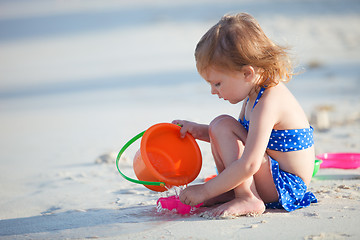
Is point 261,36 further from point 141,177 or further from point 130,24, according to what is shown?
point 130,24

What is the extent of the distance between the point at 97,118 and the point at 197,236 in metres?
3.77

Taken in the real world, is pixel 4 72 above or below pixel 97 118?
above

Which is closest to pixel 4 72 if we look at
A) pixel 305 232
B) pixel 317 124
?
pixel 317 124

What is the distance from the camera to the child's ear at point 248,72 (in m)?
2.25

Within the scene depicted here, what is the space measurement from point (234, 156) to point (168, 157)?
1.60ft

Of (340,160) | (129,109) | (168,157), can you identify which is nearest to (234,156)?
(168,157)

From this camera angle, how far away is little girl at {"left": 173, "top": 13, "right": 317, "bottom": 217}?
2.20m

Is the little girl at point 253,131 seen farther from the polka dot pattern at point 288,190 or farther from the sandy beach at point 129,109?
the sandy beach at point 129,109

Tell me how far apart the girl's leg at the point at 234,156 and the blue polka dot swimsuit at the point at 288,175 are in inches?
3.7

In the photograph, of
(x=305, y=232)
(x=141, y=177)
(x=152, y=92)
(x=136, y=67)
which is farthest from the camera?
(x=136, y=67)

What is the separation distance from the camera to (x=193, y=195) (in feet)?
7.51

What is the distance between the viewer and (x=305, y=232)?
1964 mm

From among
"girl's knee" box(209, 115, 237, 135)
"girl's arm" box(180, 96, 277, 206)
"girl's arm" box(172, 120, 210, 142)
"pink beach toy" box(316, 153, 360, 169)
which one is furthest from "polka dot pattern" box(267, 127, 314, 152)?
"pink beach toy" box(316, 153, 360, 169)

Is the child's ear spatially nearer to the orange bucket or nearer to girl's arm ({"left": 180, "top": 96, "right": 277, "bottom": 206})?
girl's arm ({"left": 180, "top": 96, "right": 277, "bottom": 206})
